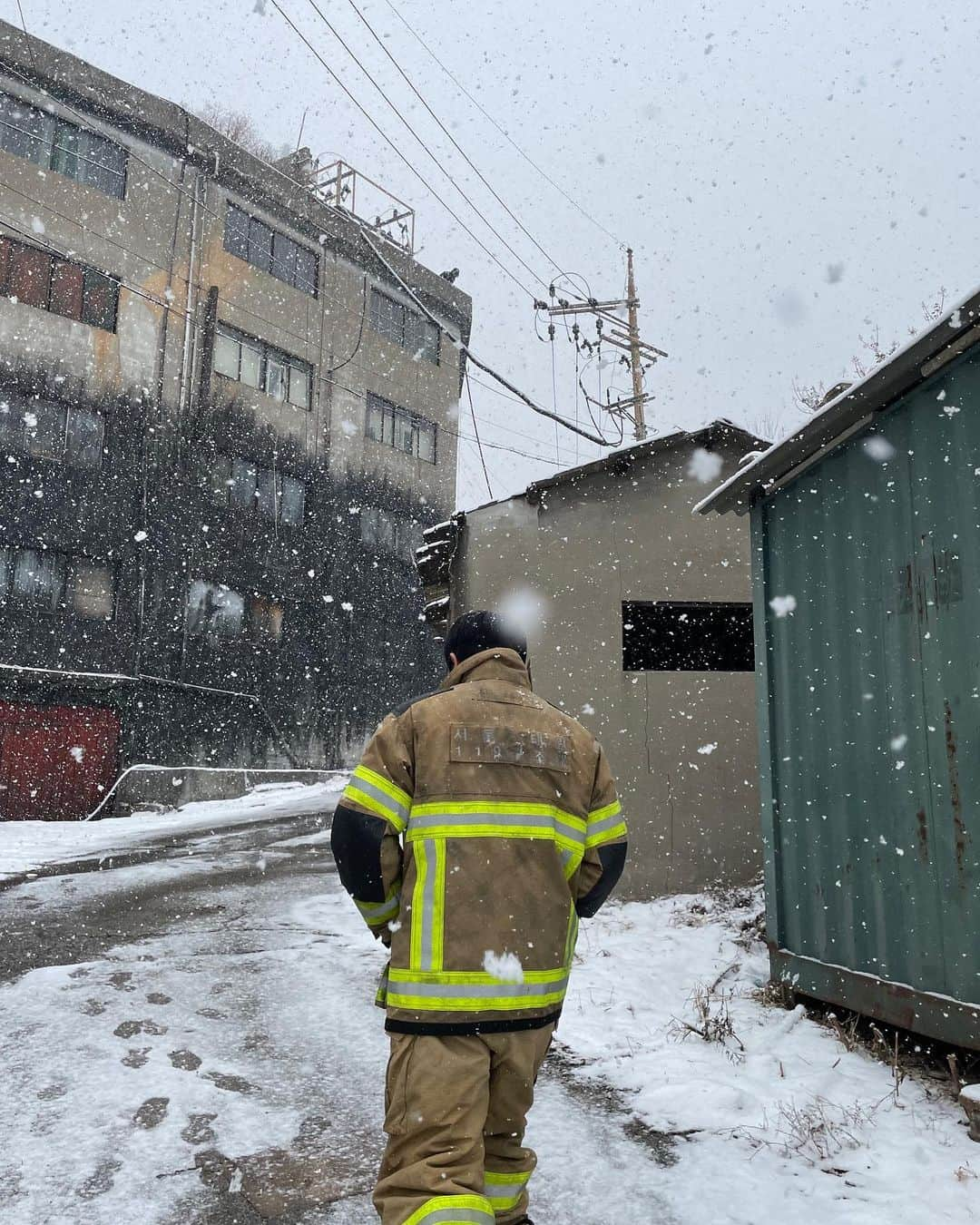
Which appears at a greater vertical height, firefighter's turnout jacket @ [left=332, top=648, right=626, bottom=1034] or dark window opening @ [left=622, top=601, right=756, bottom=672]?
dark window opening @ [left=622, top=601, right=756, bottom=672]

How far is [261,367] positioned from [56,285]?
588 cm

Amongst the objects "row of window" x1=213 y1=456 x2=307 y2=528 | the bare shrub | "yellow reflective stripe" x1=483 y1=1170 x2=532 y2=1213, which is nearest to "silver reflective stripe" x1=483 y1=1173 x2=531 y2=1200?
"yellow reflective stripe" x1=483 y1=1170 x2=532 y2=1213

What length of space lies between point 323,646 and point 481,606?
686 inches

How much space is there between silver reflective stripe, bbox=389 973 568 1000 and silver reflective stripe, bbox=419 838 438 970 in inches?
1.9

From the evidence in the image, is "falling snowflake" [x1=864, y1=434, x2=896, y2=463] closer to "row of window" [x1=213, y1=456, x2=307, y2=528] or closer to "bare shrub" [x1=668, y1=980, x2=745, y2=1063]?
"bare shrub" [x1=668, y1=980, x2=745, y2=1063]

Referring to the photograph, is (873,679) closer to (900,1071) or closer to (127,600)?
(900,1071)

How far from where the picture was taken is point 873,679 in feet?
14.7

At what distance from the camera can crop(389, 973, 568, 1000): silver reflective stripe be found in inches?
91.2

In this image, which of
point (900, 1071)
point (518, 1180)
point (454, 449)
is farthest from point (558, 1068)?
point (454, 449)

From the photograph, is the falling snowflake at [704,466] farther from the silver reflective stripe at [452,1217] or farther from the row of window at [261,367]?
the row of window at [261,367]

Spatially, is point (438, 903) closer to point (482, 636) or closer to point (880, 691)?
point (482, 636)

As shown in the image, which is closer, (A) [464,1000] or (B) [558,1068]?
(A) [464,1000]

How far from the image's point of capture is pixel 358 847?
2.37 meters

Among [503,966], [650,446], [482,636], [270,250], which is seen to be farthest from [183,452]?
[503,966]
